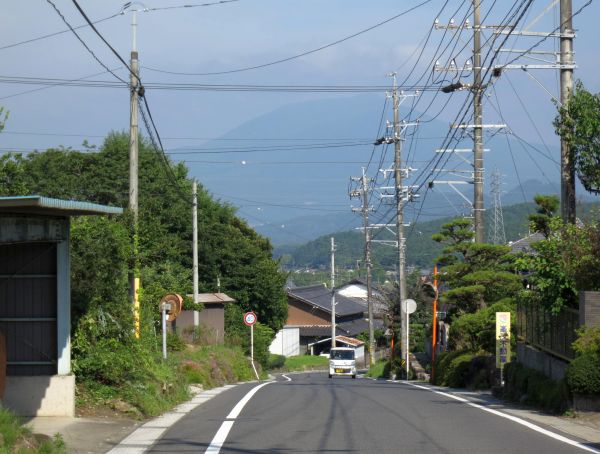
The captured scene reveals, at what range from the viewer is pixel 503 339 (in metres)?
23.2

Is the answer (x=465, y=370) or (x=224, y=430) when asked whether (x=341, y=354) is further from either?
(x=224, y=430)

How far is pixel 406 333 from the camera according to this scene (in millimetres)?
41719

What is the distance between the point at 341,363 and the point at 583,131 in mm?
31144

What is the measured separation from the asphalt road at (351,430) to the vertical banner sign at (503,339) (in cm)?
532

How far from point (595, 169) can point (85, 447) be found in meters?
12.5

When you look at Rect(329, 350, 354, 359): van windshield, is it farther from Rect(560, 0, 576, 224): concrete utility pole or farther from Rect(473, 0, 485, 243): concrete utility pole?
Rect(560, 0, 576, 224): concrete utility pole

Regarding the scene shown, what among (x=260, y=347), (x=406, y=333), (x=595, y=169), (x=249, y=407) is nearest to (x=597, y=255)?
Result: (x=595, y=169)

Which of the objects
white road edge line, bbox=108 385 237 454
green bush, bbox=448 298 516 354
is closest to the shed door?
white road edge line, bbox=108 385 237 454

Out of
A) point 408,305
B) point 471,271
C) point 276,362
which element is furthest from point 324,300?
point 471,271

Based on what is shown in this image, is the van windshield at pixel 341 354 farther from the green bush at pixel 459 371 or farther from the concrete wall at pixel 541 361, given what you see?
the concrete wall at pixel 541 361

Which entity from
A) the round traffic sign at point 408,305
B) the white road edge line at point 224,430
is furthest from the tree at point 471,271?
the white road edge line at point 224,430

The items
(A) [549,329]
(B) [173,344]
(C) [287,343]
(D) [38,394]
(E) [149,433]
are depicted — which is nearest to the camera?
(E) [149,433]

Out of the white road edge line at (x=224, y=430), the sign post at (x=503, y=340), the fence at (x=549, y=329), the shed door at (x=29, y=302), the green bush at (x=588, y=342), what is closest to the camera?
the white road edge line at (x=224, y=430)

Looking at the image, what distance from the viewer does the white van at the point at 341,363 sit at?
48062 millimetres
